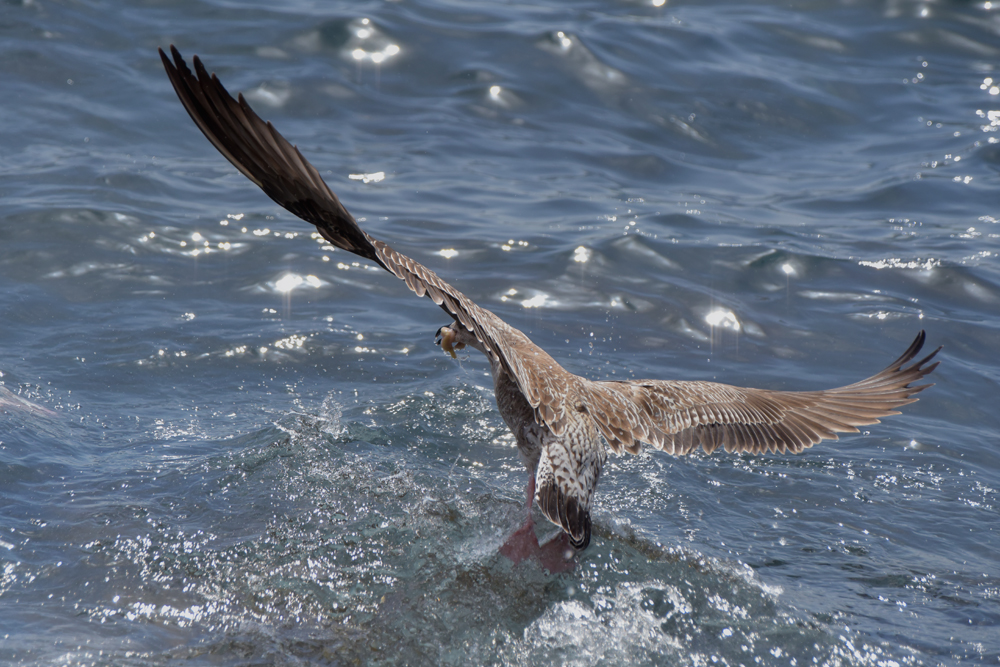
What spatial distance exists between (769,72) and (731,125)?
174 cm

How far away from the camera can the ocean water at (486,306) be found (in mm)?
A: 4152

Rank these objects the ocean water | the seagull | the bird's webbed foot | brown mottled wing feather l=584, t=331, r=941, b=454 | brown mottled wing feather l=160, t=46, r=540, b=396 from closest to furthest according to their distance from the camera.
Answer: brown mottled wing feather l=160, t=46, r=540, b=396, the seagull, the ocean water, the bird's webbed foot, brown mottled wing feather l=584, t=331, r=941, b=454

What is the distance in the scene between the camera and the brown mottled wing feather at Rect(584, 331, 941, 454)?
205 inches

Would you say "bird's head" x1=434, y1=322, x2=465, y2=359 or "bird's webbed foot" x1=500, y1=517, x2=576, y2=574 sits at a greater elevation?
"bird's head" x1=434, y1=322, x2=465, y2=359

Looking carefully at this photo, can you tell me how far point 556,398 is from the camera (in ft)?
15.3

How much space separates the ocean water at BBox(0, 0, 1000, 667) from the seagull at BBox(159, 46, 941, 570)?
1.23 feet

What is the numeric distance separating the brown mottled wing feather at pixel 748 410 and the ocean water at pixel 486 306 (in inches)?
13.0

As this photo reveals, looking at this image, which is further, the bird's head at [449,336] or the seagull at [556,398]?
the bird's head at [449,336]

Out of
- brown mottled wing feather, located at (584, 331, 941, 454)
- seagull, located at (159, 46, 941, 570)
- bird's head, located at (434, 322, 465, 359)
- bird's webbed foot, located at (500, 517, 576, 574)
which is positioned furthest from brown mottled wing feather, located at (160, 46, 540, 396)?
brown mottled wing feather, located at (584, 331, 941, 454)

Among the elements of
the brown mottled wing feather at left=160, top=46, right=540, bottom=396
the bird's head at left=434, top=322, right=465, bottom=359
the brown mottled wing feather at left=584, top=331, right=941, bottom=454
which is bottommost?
the brown mottled wing feather at left=584, top=331, right=941, bottom=454

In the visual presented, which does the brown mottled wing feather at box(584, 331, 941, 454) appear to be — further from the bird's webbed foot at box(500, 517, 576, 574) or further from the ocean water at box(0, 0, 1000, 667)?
the bird's webbed foot at box(500, 517, 576, 574)

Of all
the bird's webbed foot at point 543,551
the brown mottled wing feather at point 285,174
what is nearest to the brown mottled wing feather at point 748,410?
the bird's webbed foot at point 543,551

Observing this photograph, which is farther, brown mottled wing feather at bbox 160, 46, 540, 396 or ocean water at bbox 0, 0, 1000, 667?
ocean water at bbox 0, 0, 1000, 667

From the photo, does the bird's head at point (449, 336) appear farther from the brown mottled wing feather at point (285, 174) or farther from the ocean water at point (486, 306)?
the ocean water at point (486, 306)
